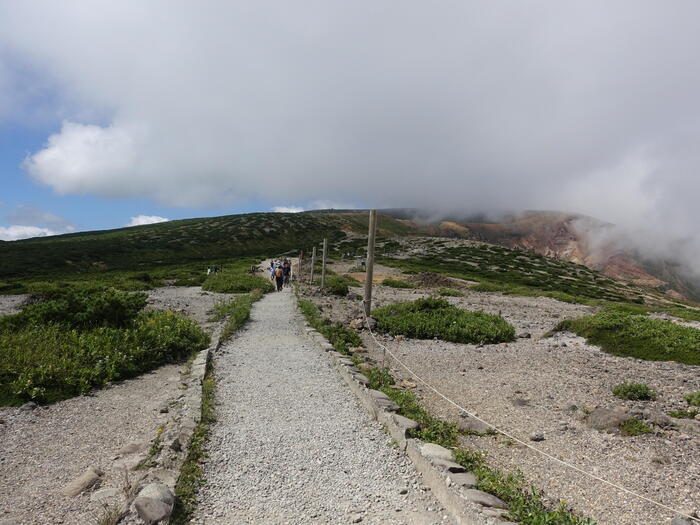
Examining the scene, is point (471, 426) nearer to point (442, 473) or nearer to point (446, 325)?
point (442, 473)

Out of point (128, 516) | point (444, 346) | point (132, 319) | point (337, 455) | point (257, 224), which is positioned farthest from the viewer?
point (257, 224)

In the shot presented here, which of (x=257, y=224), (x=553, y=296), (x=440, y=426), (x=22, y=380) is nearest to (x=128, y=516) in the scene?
(x=440, y=426)

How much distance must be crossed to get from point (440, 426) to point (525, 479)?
5.14 ft

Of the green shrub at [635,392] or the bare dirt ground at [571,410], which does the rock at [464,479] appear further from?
the green shrub at [635,392]

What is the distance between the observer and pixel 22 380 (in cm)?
785

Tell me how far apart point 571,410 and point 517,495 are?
4.50m

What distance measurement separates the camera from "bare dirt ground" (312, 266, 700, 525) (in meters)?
5.21

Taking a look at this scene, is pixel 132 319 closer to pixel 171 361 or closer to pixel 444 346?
pixel 171 361

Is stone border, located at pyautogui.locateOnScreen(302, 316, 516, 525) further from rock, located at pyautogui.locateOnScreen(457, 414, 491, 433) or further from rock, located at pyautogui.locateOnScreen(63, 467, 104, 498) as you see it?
rock, located at pyautogui.locateOnScreen(63, 467, 104, 498)

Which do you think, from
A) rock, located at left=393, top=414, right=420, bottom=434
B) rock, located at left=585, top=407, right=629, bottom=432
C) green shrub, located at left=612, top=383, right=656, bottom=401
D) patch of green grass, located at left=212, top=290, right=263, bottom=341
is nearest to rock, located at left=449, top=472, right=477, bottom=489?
rock, located at left=393, top=414, right=420, bottom=434

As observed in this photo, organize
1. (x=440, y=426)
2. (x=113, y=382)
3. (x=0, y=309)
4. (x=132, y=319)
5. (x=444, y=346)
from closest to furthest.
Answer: (x=440, y=426) < (x=113, y=382) < (x=132, y=319) < (x=444, y=346) < (x=0, y=309)

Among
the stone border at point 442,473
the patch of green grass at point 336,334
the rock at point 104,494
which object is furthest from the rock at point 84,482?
the patch of green grass at point 336,334

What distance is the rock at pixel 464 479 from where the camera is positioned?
189 inches

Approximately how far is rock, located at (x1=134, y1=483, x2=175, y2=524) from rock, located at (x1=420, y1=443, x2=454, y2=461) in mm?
3169
